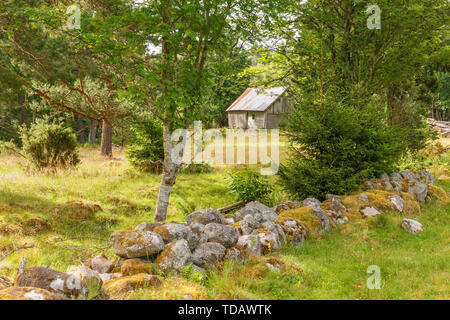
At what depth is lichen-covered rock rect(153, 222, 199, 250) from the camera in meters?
4.67

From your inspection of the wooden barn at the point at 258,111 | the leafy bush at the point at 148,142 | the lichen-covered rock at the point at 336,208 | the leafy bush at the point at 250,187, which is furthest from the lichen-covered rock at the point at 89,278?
the wooden barn at the point at 258,111

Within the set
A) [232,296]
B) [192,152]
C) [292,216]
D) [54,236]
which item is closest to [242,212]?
[292,216]

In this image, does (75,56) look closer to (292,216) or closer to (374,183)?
(292,216)

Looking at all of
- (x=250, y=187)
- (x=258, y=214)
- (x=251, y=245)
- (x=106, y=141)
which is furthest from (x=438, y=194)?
(x=106, y=141)

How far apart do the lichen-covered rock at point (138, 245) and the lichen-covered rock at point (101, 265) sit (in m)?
0.19

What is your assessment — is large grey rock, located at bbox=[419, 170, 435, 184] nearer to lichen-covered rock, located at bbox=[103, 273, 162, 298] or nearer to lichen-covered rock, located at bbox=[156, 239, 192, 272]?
lichen-covered rock, located at bbox=[156, 239, 192, 272]

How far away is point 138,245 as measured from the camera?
4285 millimetres

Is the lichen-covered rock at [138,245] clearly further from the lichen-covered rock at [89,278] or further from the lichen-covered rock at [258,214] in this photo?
the lichen-covered rock at [258,214]

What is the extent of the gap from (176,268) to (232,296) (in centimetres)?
95

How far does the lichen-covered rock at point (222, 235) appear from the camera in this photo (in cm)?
493

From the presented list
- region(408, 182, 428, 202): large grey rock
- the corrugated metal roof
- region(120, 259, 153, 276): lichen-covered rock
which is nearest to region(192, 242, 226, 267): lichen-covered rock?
region(120, 259, 153, 276): lichen-covered rock

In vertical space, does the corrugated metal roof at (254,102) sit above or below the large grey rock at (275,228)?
above

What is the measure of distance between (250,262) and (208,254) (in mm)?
606

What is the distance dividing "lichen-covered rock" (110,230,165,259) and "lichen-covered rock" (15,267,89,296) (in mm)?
1025
